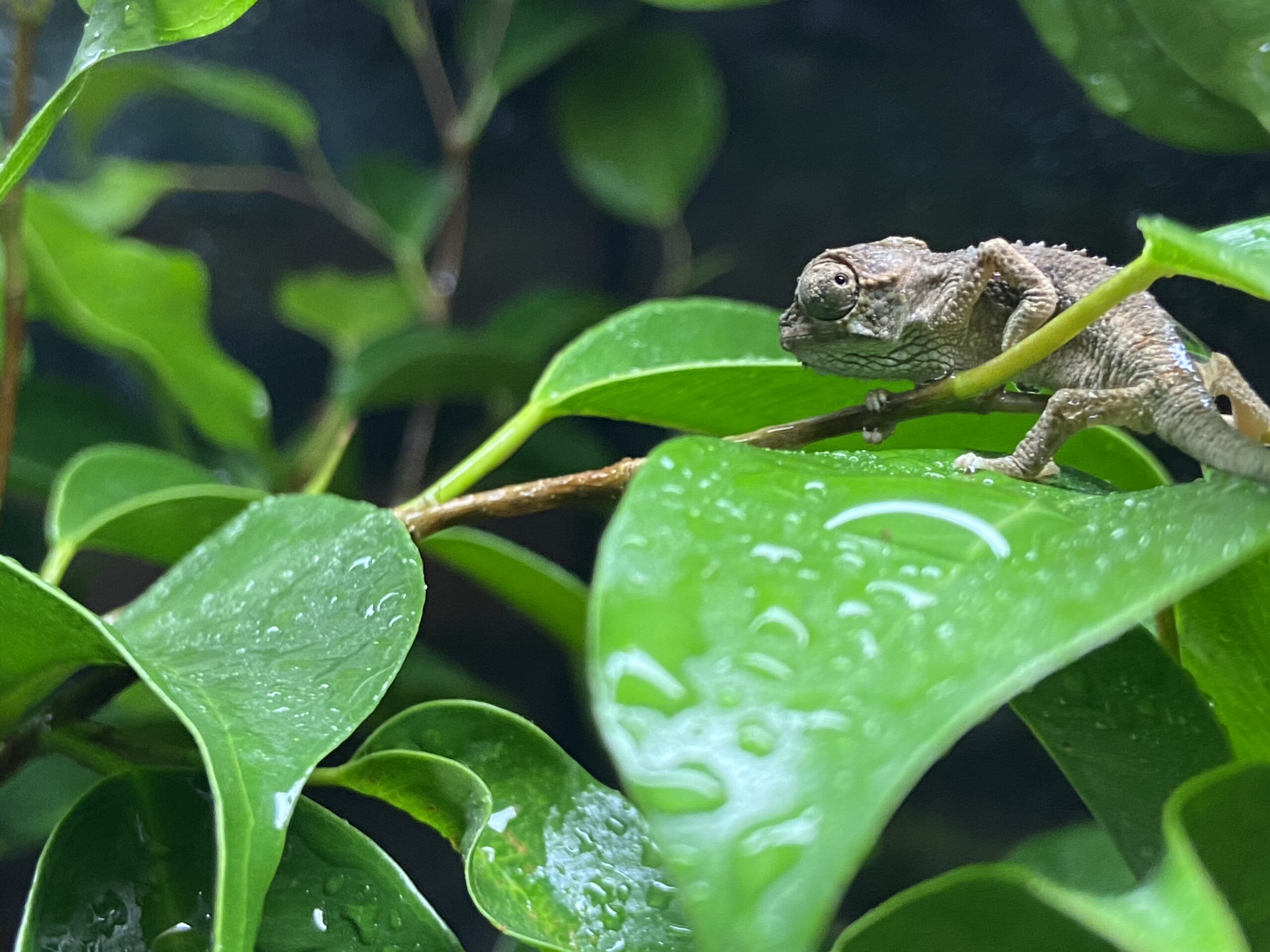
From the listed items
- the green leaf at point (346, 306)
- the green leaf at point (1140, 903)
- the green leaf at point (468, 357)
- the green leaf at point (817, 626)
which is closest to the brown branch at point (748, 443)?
the green leaf at point (817, 626)

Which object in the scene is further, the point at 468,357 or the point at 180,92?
the point at 180,92

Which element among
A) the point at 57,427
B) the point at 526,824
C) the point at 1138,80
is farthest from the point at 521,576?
the point at 57,427

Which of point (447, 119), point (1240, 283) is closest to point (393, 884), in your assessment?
point (1240, 283)

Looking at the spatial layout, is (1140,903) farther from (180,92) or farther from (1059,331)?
(180,92)

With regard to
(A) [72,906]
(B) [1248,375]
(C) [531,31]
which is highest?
(C) [531,31]

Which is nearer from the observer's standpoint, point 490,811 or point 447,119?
point 490,811

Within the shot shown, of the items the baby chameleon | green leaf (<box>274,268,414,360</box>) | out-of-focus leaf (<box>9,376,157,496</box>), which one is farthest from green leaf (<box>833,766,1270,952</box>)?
green leaf (<box>274,268,414,360</box>)

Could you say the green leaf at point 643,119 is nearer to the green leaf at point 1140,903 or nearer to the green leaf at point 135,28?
the green leaf at point 135,28

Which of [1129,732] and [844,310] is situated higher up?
[844,310]

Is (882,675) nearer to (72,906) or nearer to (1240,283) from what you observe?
(1240,283)
